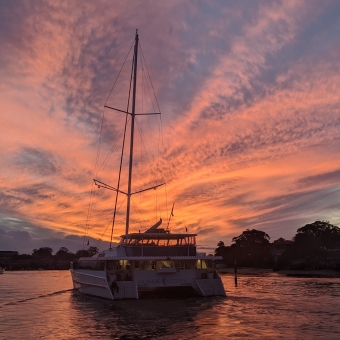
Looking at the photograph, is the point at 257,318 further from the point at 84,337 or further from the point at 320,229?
the point at 320,229

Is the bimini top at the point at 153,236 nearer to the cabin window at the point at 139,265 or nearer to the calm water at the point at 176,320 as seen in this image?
the cabin window at the point at 139,265

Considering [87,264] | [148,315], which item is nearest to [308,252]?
[87,264]

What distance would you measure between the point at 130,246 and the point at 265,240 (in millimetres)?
119551

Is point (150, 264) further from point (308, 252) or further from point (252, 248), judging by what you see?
point (252, 248)

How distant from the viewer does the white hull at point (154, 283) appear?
89.8 feet

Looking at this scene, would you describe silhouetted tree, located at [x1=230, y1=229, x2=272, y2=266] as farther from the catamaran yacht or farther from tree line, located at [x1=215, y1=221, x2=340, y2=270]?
the catamaran yacht

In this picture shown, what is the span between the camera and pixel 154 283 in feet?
93.1

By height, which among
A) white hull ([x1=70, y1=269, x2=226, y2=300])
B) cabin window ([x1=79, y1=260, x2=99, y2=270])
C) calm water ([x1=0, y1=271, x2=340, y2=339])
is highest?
cabin window ([x1=79, y1=260, x2=99, y2=270])

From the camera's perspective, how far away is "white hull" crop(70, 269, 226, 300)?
27.4 metres

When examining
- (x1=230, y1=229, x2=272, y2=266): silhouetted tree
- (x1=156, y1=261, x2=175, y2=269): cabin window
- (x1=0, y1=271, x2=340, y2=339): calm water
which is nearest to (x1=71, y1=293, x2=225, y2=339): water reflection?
(x1=0, y1=271, x2=340, y2=339): calm water

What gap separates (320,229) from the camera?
351 ft

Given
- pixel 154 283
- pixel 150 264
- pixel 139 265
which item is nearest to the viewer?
pixel 154 283

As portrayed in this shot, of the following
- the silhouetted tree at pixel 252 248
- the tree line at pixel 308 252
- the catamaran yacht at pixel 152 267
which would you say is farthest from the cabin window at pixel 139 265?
the silhouetted tree at pixel 252 248

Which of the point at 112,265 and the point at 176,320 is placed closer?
the point at 176,320
